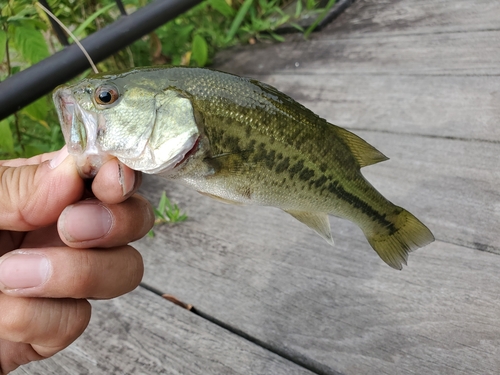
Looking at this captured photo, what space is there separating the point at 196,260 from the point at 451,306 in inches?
39.4

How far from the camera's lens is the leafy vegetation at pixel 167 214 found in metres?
1.92

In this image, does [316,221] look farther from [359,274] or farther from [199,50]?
[199,50]

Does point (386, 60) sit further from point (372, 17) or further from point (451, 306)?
point (451, 306)

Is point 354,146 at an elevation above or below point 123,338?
→ above

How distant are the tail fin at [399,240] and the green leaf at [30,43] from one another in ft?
5.25

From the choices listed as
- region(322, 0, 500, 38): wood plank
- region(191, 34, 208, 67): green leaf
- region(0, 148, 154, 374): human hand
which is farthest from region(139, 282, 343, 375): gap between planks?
region(322, 0, 500, 38): wood plank

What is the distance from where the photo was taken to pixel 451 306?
1350 mm

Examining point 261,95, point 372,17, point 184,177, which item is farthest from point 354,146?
point 372,17

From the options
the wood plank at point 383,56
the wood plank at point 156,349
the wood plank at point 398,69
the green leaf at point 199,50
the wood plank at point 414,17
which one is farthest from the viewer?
the green leaf at point 199,50

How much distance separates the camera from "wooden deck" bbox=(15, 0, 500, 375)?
52.5 inches

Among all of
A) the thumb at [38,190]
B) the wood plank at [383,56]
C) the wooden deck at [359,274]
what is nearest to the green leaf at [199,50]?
the wood plank at [383,56]

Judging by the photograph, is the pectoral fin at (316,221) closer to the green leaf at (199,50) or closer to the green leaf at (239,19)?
the green leaf at (199,50)

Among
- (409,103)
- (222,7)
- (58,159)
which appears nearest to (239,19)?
(222,7)

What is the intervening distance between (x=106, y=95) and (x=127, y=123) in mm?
79
